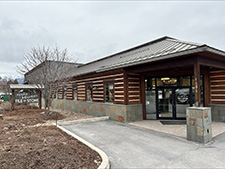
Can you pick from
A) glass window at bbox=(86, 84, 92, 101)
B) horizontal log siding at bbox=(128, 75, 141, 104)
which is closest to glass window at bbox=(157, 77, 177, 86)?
horizontal log siding at bbox=(128, 75, 141, 104)

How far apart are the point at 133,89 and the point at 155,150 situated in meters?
4.84

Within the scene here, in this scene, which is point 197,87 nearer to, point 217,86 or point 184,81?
point 184,81

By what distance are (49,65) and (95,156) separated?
833cm

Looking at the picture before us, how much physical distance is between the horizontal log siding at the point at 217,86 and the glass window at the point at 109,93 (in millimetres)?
5961

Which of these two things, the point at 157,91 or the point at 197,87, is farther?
the point at 157,91

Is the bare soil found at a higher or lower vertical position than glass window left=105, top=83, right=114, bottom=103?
lower

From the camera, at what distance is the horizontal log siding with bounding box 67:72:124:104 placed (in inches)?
365

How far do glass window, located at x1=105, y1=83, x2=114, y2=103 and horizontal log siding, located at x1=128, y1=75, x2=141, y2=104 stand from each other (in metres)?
1.40

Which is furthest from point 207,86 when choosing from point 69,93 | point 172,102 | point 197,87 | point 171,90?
point 69,93

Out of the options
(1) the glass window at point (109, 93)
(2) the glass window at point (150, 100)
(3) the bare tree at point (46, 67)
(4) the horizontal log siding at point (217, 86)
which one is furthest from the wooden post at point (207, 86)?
(3) the bare tree at point (46, 67)

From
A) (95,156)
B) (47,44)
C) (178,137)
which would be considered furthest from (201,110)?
(47,44)

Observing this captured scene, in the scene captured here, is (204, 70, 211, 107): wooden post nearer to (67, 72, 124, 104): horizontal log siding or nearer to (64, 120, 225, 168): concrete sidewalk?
(64, 120, 225, 168): concrete sidewalk

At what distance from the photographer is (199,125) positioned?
5.32 m

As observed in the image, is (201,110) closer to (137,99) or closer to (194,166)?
(194,166)
